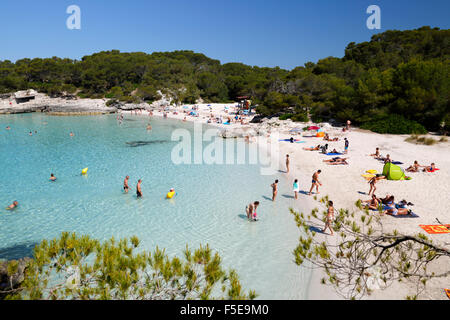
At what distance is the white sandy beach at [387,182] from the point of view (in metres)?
7.29

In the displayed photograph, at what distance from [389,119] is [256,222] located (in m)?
25.4

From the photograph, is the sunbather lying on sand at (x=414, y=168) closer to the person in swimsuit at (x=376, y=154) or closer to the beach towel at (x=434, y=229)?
the person in swimsuit at (x=376, y=154)

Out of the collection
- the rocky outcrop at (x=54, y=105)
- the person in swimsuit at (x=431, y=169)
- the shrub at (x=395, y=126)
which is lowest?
the person in swimsuit at (x=431, y=169)

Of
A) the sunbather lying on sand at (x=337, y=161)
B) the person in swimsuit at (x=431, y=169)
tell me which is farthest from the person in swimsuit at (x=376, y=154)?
the person in swimsuit at (x=431, y=169)

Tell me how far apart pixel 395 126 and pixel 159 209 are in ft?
89.2

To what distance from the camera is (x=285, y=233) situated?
10.5 m

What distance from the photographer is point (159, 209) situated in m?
12.9

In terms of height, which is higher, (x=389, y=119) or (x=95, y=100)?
(x=95, y=100)

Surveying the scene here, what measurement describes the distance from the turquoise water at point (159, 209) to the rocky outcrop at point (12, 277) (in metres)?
5.46

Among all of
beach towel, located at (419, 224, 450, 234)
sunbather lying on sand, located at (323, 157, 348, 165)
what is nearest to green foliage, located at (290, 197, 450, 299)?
beach towel, located at (419, 224, 450, 234)

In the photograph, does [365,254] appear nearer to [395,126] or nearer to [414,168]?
[414,168]

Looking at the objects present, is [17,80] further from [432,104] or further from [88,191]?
[432,104]

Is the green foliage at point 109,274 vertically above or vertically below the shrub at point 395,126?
below
